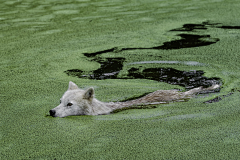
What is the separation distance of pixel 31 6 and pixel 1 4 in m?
1.01

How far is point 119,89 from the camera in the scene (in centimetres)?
432

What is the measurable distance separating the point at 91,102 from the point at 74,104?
20 centimetres

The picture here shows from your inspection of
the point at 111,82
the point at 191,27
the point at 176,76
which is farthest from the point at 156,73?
the point at 191,27

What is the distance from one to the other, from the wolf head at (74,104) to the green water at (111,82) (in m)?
0.10

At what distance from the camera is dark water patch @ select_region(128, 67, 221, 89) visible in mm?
4489

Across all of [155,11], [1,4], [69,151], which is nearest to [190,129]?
[69,151]

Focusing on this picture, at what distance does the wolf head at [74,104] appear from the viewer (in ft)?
11.6

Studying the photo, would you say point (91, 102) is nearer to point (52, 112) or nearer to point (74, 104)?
point (74, 104)

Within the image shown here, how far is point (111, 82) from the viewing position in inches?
179

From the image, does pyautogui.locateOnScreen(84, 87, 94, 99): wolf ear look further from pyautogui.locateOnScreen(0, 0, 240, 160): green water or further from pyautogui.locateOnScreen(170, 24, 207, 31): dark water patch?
pyautogui.locateOnScreen(170, 24, 207, 31): dark water patch

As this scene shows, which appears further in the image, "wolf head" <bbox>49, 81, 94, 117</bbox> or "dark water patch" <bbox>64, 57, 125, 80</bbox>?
"dark water patch" <bbox>64, 57, 125, 80</bbox>

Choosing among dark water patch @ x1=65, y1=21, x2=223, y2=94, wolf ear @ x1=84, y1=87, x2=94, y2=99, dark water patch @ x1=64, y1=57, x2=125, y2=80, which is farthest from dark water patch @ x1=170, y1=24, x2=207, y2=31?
wolf ear @ x1=84, y1=87, x2=94, y2=99

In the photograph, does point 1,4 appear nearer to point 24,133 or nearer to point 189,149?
point 24,133

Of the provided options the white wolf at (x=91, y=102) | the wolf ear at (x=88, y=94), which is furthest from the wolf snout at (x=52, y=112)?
the wolf ear at (x=88, y=94)
